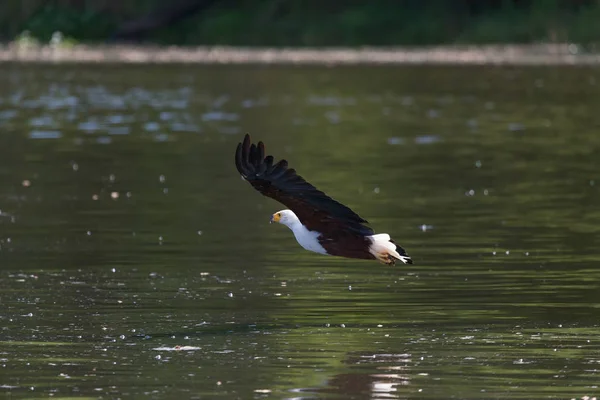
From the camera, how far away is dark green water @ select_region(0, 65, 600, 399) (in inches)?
380

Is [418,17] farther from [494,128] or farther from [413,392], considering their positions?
[413,392]

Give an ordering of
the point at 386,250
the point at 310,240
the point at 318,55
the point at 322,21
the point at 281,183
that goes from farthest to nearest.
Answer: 1. the point at 322,21
2. the point at 318,55
3. the point at 310,240
4. the point at 386,250
5. the point at 281,183

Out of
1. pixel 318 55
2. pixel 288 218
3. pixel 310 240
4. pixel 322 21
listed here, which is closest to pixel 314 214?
pixel 310 240

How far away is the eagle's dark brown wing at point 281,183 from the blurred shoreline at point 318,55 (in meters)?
35.6

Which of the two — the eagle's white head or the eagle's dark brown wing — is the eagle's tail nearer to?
the eagle's dark brown wing

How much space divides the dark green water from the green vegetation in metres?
21.7

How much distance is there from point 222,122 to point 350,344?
1957 cm

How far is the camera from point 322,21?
55.7 m

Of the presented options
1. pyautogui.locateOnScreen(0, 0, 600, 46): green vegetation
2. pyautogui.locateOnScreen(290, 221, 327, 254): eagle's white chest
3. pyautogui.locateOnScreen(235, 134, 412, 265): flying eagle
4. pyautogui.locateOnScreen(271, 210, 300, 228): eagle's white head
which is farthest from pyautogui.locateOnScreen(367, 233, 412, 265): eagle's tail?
pyautogui.locateOnScreen(0, 0, 600, 46): green vegetation

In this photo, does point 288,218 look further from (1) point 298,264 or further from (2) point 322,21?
(2) point 322,21

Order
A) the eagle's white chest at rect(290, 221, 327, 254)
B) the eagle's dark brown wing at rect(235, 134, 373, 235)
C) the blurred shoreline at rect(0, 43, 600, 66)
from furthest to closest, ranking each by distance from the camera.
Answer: the blurred shoreline at rect(0, 43, 600, 66) → the eagle's white chest at rect(290, 221, 327, 254) → the eagle's dark brown wing at rect(235, 134, 373, 235)

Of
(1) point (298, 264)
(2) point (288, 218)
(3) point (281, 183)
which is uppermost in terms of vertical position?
(3) point (281, 183)

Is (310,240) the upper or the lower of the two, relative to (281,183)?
lower

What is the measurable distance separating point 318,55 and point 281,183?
4064 centimetres
